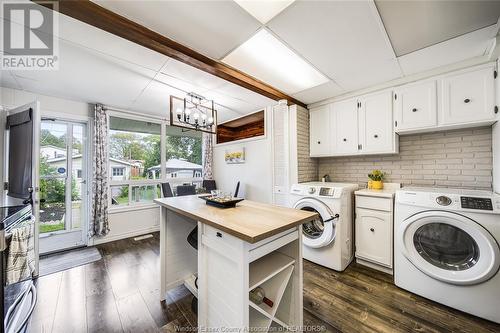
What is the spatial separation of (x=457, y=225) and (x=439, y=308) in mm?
798

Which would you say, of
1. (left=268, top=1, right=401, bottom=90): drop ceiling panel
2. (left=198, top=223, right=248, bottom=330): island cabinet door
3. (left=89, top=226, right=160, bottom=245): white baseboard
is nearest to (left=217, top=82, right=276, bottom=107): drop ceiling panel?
(left=268, top=1, right=401, bottom=90): drop ceiling panel

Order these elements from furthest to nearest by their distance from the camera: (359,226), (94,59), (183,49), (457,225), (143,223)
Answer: (143,223) → (359,226) → (94,59) → (183,49) → (457,225)

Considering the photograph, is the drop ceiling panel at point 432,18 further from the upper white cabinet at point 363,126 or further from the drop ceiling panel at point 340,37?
the upper white cabinet at point 363,126

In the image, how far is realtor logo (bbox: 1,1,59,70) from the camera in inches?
56.0

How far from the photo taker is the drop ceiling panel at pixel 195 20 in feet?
4.57

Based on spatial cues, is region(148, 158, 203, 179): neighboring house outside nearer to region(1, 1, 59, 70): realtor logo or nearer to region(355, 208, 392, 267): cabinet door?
region(1, 1, 59, 70): realtor logo

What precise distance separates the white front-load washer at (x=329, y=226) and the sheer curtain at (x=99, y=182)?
10.8ft

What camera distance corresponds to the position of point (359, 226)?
2.52 metres

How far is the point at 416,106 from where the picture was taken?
236 cm

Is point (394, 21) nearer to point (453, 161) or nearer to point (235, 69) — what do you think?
point (235, 69)

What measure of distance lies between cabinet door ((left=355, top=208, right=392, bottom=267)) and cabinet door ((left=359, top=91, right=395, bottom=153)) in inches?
35.1

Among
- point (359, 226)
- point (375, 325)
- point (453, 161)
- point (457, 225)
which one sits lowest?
point (375, 325)

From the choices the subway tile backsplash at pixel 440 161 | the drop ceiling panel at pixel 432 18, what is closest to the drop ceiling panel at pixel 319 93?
the drop ceiling panel at pixel 432 18

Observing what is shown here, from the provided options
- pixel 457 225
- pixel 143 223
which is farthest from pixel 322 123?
pixel 143 223
